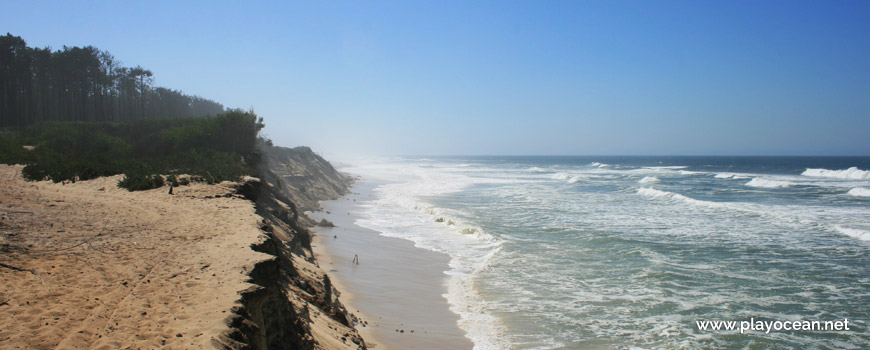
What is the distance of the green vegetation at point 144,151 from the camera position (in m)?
16.4

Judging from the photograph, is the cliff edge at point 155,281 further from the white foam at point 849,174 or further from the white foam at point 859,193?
the white foam at point 849,174

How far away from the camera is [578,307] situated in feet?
33.9

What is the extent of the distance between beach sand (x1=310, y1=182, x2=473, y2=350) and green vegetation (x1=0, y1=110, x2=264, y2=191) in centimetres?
481

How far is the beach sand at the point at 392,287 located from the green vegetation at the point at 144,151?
189 inches

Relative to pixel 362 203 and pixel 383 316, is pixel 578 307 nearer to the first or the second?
pixel 383 316

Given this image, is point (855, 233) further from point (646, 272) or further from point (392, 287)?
point (392, 287)

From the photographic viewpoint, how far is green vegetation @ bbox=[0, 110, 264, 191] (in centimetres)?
1638

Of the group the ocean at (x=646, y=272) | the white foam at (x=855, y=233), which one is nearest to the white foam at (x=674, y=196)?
the ocean at (x=646, y=272)

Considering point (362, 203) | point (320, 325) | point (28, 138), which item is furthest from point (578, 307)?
point (28, 138)

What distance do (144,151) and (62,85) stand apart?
2916 centimetres

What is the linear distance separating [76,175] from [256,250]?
1471 cm

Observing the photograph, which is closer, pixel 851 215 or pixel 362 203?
pixel 851 215

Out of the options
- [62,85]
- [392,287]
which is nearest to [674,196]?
[392,287]

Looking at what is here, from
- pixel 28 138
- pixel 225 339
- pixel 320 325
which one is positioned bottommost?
pixel 320 325
